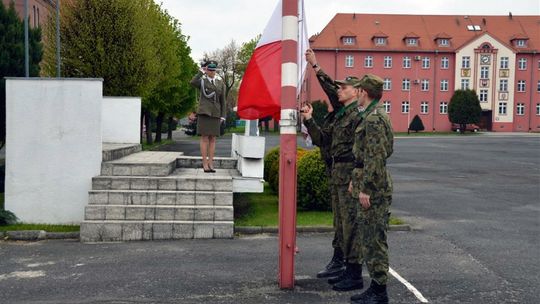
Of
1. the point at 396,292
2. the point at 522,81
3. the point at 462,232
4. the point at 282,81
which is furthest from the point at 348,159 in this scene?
the point at 522,81

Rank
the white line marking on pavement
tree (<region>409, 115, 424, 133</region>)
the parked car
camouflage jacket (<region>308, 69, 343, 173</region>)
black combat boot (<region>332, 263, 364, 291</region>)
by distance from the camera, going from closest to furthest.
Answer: the white line marking on pavement → black combat boot (<region>332, 263, 364, 291</region>) → camouflage jacket (<region>308, 69, 343, 173</region>) → tree (<region>409, 115, 424, 133</region>) → the parked car

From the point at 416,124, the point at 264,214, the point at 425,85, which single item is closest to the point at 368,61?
the point at 425,85

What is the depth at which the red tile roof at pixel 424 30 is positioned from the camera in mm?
72062

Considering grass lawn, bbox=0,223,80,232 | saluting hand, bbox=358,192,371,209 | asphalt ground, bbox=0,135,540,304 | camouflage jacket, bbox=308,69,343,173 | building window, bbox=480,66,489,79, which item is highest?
building window, bbox=480,66,489,79

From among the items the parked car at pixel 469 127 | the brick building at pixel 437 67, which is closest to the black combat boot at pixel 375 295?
the brick building at pixel 437 67

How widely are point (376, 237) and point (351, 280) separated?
820 mm

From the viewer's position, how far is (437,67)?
72.6 metres

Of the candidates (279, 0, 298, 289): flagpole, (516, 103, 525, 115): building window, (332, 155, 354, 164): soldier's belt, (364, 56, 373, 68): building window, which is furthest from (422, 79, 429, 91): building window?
(279, 0, 298, 289): flagpole

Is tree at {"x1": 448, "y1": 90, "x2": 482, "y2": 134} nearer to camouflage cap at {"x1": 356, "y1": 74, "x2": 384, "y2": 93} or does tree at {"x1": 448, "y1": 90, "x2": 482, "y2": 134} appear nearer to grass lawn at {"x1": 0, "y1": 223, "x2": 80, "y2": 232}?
grass lawn at {"x1": 0, "y1": 223, "x2": 80, "y2": 232}

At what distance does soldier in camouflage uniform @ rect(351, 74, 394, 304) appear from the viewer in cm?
486

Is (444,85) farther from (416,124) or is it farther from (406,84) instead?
(416,124)

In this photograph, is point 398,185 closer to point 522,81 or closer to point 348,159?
point 348,159

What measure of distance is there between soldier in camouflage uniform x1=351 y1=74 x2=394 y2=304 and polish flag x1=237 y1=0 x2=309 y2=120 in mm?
1027

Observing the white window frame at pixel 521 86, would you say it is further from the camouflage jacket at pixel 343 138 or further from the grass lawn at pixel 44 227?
the camouflage jacket at pixel 343 138
